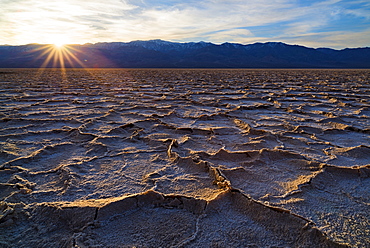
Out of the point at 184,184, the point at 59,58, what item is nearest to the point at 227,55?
the point at 59,58

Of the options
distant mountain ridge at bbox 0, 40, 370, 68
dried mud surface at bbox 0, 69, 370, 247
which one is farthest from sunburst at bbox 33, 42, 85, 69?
dried mud surface at bbox 0, 69, 370, 247

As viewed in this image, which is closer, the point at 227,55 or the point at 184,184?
the point at 184,184

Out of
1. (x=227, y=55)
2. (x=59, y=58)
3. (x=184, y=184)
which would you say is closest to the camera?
(x=184, y=184)

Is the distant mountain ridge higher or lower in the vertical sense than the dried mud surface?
higher

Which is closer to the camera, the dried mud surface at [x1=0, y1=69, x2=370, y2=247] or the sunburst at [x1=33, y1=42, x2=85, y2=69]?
the dried mud surface at [x1=0, y1=69, x2=370, y2=247]

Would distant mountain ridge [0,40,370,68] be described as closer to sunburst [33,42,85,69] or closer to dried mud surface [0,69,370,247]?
sunburst [33,42,85,69]

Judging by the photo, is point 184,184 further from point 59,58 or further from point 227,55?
point 227,55

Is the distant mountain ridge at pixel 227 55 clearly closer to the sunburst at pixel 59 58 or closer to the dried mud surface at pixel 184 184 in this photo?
the sunburst at pixel 59 58

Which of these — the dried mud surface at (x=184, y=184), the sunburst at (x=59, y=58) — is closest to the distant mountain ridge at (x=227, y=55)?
the sunburst at (x=59, y=58)

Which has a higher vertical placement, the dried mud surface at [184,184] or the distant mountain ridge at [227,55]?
the distant mountain ridge at [227,55]

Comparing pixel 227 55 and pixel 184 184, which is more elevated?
pixel 227 55

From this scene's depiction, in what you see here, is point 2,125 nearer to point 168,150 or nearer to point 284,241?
point 168,150

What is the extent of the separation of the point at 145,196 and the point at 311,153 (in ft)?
4.41

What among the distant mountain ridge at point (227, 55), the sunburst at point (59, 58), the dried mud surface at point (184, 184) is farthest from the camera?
the distant mountain ridge at point (227, 55)
